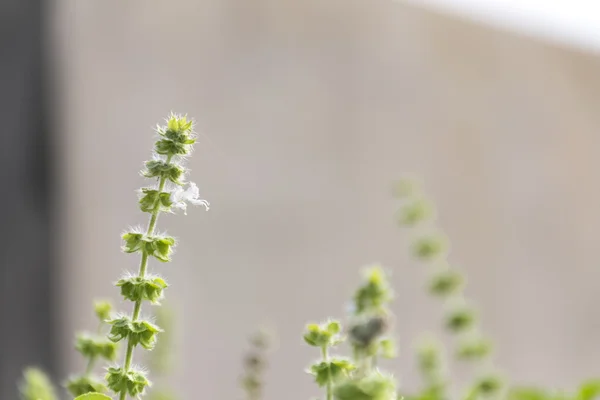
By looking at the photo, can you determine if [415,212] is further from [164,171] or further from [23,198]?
[23,198]

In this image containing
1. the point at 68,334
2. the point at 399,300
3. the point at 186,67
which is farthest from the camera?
the point at 399,300

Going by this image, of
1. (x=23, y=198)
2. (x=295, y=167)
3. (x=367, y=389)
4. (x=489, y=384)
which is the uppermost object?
(x=295, y=167)

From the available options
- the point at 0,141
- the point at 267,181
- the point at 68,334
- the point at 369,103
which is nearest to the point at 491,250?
the point at 369,103

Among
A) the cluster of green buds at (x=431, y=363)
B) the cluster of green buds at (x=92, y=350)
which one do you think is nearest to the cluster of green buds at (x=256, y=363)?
the cluster of green buds at (x=92, y=350)

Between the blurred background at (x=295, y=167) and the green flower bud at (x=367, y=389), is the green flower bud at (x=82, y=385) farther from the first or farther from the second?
the blurred background at (x=295, y=167)

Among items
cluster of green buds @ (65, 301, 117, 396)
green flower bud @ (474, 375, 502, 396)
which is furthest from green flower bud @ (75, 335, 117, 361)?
green flower bud @ (474, 375, 502, 396)

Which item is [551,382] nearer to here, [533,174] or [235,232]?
[533,174]

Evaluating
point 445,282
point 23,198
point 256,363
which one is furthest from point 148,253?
point 23,198
